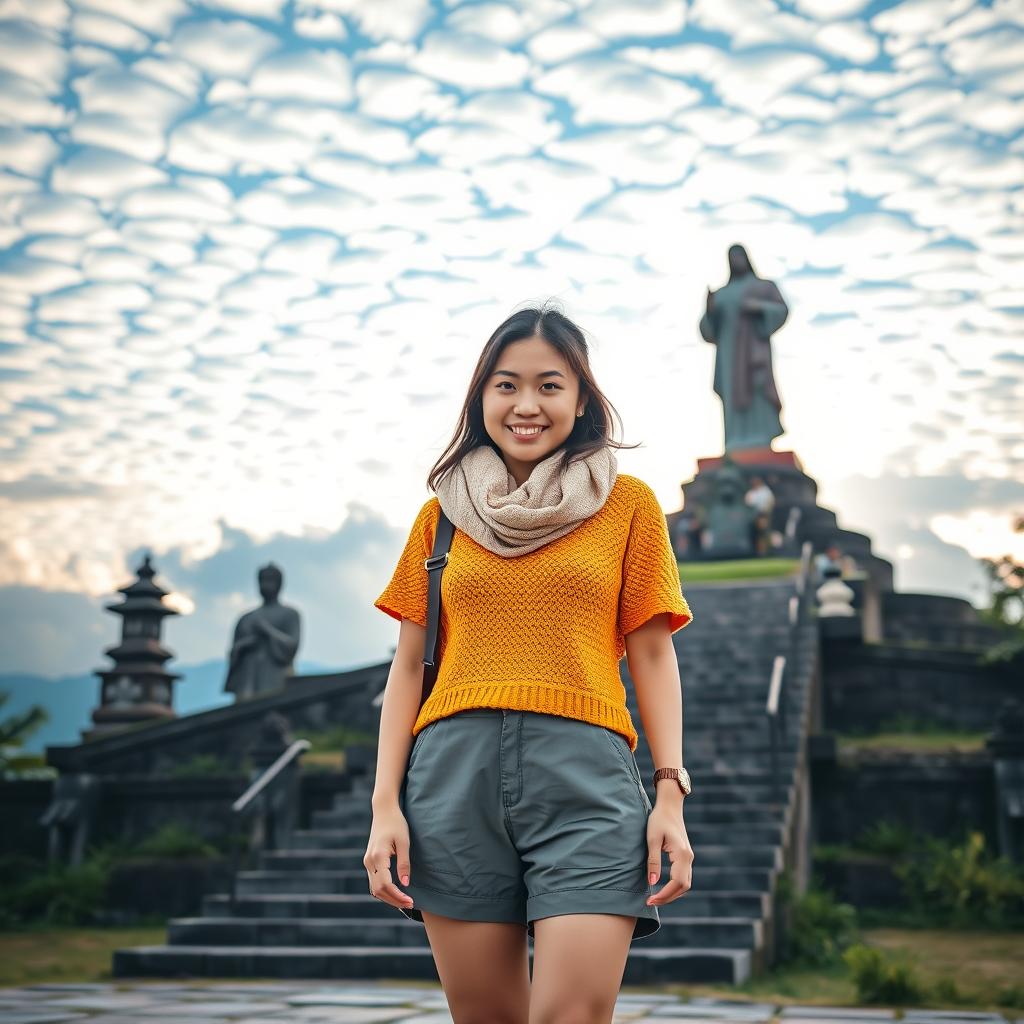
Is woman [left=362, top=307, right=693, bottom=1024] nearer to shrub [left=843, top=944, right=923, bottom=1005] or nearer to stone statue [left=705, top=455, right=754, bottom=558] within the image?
shrub [left=843, top=944, right=923, bottom=1005]

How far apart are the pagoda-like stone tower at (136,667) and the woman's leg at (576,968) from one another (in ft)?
53.7

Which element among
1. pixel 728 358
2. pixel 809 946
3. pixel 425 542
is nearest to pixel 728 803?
pixel 809 946

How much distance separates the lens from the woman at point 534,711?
7.55 ft

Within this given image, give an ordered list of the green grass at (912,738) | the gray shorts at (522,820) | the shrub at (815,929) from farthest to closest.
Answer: the green grass at (912,738)
the shrub at (815,929)
the gray shorts at (522,820)

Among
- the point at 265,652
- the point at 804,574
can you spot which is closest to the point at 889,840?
the point at 804,574

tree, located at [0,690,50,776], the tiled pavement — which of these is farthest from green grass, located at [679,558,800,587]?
tree, located at [0,690,50,776]

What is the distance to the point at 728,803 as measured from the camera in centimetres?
959

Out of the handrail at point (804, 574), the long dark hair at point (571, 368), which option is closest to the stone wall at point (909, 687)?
the handrail at point (804, 574)

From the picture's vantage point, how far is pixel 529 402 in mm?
2641

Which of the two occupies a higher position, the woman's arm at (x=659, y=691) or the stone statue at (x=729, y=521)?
the stone statue at (x=729, y=521)

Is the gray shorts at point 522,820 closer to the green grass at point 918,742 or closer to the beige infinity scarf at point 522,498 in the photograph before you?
the beige infinity scarf at point 522,498

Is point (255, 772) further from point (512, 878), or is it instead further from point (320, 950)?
point (512, 878)

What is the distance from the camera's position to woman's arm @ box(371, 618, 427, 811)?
2.51 m

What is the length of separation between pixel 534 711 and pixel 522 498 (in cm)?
42
